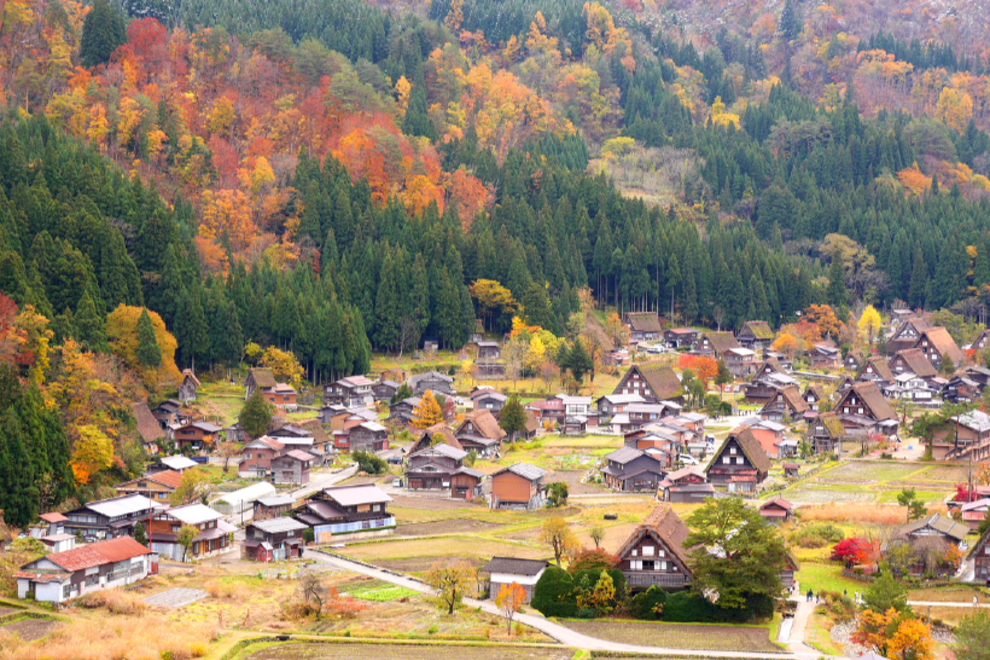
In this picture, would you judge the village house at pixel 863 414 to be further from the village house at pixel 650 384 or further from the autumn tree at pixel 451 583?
the autumn tree at pixel 451 583

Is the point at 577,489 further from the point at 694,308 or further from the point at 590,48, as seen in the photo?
the point at 590,48

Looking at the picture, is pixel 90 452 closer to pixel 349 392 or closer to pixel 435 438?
pixel 435 438

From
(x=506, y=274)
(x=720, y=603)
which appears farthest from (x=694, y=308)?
(x=720, y=603)

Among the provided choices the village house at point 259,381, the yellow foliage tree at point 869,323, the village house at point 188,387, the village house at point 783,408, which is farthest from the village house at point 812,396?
the village house at point 188,387

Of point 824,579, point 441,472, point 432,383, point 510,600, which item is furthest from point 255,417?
point 824,579

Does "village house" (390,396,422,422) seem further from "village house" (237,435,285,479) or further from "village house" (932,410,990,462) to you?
"village house" (932,410,990,462)

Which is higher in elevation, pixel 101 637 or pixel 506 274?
pixel 506 274
